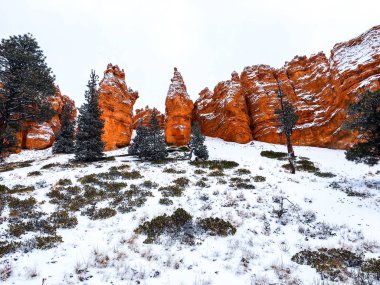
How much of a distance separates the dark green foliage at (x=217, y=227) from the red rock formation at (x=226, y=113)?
37055mm

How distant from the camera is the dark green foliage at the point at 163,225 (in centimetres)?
787

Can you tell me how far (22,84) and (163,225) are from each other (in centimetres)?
1541

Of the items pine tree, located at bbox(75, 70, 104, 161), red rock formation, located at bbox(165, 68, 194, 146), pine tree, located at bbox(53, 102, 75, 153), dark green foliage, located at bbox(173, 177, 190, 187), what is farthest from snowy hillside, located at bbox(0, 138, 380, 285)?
red rock formation, located at bbox(165, 68, 194, 146)

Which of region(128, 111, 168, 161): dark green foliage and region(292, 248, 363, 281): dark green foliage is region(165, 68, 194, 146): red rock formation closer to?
region(128, 111, 168, 161): dark green foliage

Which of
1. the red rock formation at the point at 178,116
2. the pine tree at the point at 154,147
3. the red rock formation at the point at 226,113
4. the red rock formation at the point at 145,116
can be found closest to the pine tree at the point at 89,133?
the pine tree at the point at 154,147

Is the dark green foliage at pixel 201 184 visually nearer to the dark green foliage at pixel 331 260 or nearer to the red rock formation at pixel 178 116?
the dark green foliage at pixel 331 260

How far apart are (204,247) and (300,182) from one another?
11.1 m

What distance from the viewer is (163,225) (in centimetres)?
847

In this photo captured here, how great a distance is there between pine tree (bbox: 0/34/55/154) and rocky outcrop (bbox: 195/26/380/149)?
2684 centimetres

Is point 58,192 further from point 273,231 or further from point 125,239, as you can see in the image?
point 273,231

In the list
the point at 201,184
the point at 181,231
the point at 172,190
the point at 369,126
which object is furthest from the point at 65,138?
the point at 369,126

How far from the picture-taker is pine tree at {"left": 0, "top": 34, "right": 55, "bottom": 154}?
629 inches

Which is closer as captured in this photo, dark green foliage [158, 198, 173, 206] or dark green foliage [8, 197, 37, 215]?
dark green foliage [8, 197, 37, 215]

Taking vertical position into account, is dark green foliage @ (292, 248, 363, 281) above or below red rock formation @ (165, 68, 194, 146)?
below
